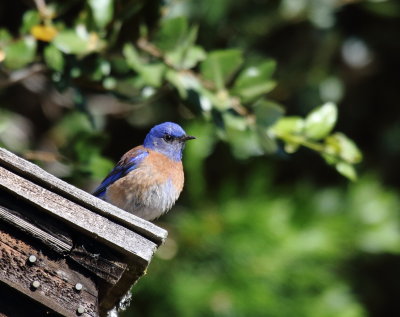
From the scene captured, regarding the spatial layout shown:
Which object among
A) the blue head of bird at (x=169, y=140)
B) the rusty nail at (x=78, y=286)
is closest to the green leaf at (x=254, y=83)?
the blue head of bird at (x=169, y=140)

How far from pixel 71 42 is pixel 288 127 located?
1.26 meters

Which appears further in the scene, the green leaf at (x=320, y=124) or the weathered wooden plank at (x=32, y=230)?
the green leaf at (x=320, y=124)

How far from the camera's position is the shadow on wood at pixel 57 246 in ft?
10.1

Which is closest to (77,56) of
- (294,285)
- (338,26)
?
(294,285)

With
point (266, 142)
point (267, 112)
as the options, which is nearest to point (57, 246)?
point (266, 142)

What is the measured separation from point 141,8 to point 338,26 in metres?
2.97

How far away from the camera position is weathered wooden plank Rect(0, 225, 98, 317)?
315cm

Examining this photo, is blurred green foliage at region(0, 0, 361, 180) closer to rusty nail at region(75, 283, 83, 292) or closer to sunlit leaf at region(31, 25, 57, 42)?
sunlit leaf at region(31, 25, 57, 42)

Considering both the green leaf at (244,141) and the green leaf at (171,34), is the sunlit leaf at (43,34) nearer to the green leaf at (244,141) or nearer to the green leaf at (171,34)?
the green leaf at (171,34)

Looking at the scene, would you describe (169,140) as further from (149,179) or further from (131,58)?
(131,58)

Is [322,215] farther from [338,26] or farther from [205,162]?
[338,26]

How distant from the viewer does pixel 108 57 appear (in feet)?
15.2

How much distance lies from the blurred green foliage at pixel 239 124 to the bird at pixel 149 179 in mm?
A: 127

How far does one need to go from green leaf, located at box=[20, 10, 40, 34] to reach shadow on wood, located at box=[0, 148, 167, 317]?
59.6 inches
